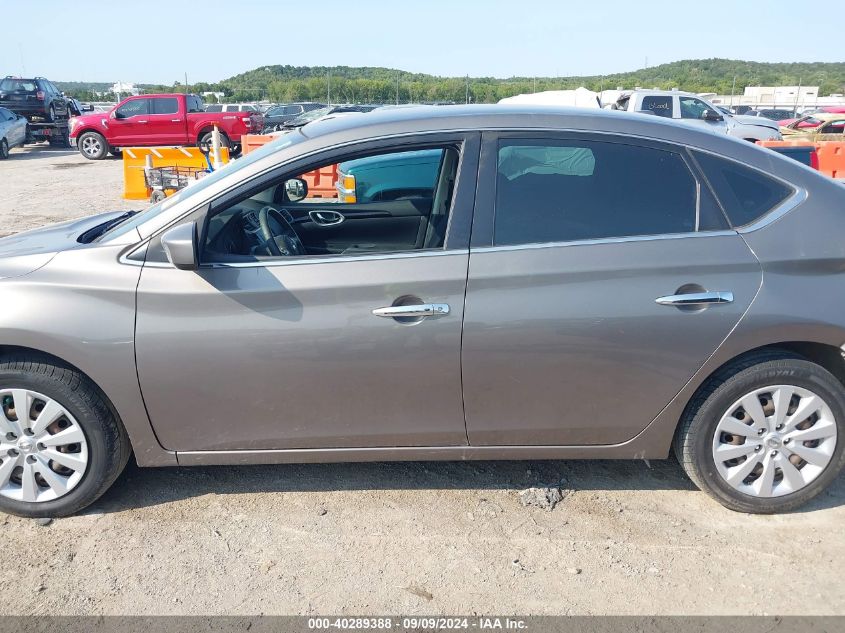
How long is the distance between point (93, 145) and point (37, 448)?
19660mm

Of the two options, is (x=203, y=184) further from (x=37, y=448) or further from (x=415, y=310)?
(x=37, y=448)

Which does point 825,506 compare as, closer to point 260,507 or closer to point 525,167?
point 525,167

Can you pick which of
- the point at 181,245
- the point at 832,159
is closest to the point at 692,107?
the point at 832,159

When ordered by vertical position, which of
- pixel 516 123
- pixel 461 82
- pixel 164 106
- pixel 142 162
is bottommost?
pixel 142 162

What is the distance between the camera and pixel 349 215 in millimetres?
4602

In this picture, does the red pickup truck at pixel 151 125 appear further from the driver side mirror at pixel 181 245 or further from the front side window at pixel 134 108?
the driver side mirror at pixel 181 245

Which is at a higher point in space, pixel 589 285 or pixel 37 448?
pixel 589 285

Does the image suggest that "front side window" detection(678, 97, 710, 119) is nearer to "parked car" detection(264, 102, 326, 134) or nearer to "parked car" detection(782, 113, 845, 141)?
"parked car" detection(782, 113, 845, 141)

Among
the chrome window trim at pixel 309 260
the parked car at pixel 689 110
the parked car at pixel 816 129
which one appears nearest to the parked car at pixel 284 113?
the parked car at pixel 689 110

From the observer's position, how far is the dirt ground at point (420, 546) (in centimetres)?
265

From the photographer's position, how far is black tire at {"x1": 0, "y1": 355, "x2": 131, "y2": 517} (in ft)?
9.62

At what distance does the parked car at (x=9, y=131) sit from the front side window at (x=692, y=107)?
742 inches

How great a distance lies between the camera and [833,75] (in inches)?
3814

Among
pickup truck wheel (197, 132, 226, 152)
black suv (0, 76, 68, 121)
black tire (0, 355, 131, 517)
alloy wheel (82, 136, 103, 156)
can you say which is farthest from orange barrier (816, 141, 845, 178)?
black suv (0, 76, 68, 121)
